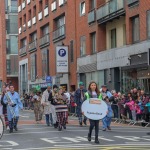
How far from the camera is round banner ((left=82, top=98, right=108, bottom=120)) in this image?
535 inches

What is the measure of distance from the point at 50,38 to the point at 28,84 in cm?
1130

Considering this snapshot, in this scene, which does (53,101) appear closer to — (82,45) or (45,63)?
(82,45)

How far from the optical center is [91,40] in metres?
38.6

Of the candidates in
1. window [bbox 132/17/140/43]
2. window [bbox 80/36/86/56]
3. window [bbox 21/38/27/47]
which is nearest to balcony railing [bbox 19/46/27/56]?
window [bbox 21/38/27/47]

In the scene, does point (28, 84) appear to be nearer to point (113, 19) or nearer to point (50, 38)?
point (50, 38)

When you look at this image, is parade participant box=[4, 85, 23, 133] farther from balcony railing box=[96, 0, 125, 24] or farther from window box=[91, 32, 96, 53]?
window box=[91, 32, 96, 53]

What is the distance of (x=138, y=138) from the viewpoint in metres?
14.8

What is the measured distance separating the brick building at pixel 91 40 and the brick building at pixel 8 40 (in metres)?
11.0

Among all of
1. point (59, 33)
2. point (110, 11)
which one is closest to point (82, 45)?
point (59, 33)

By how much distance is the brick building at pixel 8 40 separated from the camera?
70.1 meters

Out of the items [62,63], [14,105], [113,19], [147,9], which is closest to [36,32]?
[62,63]

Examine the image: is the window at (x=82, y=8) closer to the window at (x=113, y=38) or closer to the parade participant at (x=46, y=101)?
the window at (x=113, y=38)

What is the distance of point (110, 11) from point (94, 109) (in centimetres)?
2093

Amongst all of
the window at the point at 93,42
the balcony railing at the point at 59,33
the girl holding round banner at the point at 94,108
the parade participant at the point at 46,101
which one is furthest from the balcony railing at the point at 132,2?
the girl holding round banner at the point at 94,108
